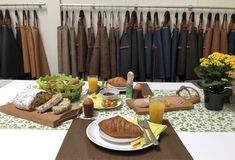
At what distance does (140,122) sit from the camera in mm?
1304

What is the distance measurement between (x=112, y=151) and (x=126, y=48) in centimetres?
209

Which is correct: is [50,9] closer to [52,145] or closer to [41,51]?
[41,51]

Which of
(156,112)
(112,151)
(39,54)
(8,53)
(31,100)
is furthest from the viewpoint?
Answer: (39,54)

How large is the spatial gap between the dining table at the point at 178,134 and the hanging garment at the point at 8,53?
1.54m

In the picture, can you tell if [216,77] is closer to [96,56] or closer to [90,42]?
[96,56]

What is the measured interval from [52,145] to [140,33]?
2148mm

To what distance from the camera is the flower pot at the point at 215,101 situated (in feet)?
5.10

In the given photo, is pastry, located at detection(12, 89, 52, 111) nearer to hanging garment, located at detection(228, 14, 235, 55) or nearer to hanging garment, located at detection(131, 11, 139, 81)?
hanging garment, located at detection(131, 11, 139, 81)

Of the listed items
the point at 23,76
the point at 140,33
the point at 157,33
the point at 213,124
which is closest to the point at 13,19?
the point at 23,76

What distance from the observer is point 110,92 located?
174cm

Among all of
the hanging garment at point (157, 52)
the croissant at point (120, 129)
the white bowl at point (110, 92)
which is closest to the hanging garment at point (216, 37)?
the hanging garment at point (157, 52)

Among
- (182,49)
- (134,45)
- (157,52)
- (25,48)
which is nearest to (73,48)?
(25,48)

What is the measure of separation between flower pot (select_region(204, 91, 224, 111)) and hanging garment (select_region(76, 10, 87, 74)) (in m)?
1.87

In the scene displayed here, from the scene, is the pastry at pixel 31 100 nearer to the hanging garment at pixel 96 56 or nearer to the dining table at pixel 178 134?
the dining table at pixel 178 134
